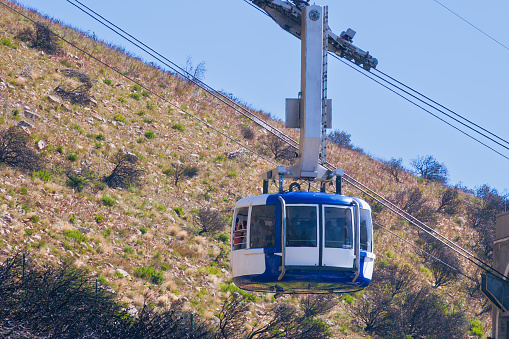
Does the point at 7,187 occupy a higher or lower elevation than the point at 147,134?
lower

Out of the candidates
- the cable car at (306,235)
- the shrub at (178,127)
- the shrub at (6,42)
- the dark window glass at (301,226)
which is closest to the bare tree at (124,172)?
the shrub at (178,127)

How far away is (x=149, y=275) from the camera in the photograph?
34219mm

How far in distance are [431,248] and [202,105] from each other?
84.7 ft

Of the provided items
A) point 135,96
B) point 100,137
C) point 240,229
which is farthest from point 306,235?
point 135,96

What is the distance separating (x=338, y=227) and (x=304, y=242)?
1.02 meters

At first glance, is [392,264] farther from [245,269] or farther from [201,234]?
[245,269]

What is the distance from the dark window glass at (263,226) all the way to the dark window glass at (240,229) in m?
0.48

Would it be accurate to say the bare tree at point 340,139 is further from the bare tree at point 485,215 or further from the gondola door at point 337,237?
the gondola door at point 337,237

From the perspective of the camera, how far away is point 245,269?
1695 cm

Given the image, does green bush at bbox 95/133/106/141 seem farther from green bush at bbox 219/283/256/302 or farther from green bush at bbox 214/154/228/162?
green bush at bbox 219/283/256/302

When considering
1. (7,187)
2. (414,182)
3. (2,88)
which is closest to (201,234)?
(7,187)

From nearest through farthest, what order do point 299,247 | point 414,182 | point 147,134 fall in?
point 299,247
point 147,134
point 414,182

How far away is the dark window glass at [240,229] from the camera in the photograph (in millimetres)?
17469

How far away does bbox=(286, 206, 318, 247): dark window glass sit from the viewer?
52.9 ft
